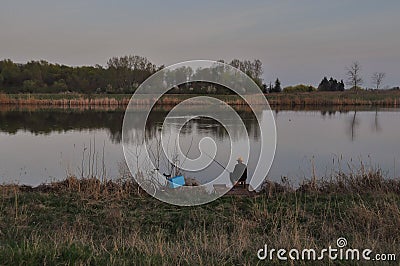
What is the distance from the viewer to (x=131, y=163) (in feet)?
24.0

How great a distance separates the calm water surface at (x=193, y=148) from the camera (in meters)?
8.42

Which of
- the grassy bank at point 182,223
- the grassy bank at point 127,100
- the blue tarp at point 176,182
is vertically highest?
the grassy bank at point 127,100

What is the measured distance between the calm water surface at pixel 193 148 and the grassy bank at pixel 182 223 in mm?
1174

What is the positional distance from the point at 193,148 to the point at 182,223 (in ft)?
20.3

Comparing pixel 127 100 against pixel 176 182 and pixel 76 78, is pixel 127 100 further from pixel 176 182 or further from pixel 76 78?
pixel 176 182

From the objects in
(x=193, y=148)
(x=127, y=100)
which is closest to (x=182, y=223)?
(x=193, y=148)

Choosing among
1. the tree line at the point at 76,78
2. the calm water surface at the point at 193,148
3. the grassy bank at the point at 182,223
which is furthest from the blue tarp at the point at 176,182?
the tree line at the point at 76,78

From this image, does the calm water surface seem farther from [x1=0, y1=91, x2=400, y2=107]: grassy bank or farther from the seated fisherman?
[x1=0, y1=91, x2=400, y2=107]: grassy bank

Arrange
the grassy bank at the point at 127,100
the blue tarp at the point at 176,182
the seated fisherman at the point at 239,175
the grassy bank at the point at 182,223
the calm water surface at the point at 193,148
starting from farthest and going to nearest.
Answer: the grassy bank at the point at 127,100
the calm water surface at the point at 193,148
the seated fisherman at the point at 239,175
the blue tarp at the point at 176,182
the grassy bank at the point at 182,223

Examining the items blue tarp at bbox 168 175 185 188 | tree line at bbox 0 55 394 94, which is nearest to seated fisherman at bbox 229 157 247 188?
blue tarp at bbox 168 175 185 188

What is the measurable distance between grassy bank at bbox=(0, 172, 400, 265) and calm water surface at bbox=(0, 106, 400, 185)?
1174mm

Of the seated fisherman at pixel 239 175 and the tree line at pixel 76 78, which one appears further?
the tree line at pixel 76 78

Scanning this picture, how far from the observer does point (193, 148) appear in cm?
1062

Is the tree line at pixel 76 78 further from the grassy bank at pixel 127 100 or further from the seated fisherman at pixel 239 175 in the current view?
the seated fisherman at pixel 239 175
